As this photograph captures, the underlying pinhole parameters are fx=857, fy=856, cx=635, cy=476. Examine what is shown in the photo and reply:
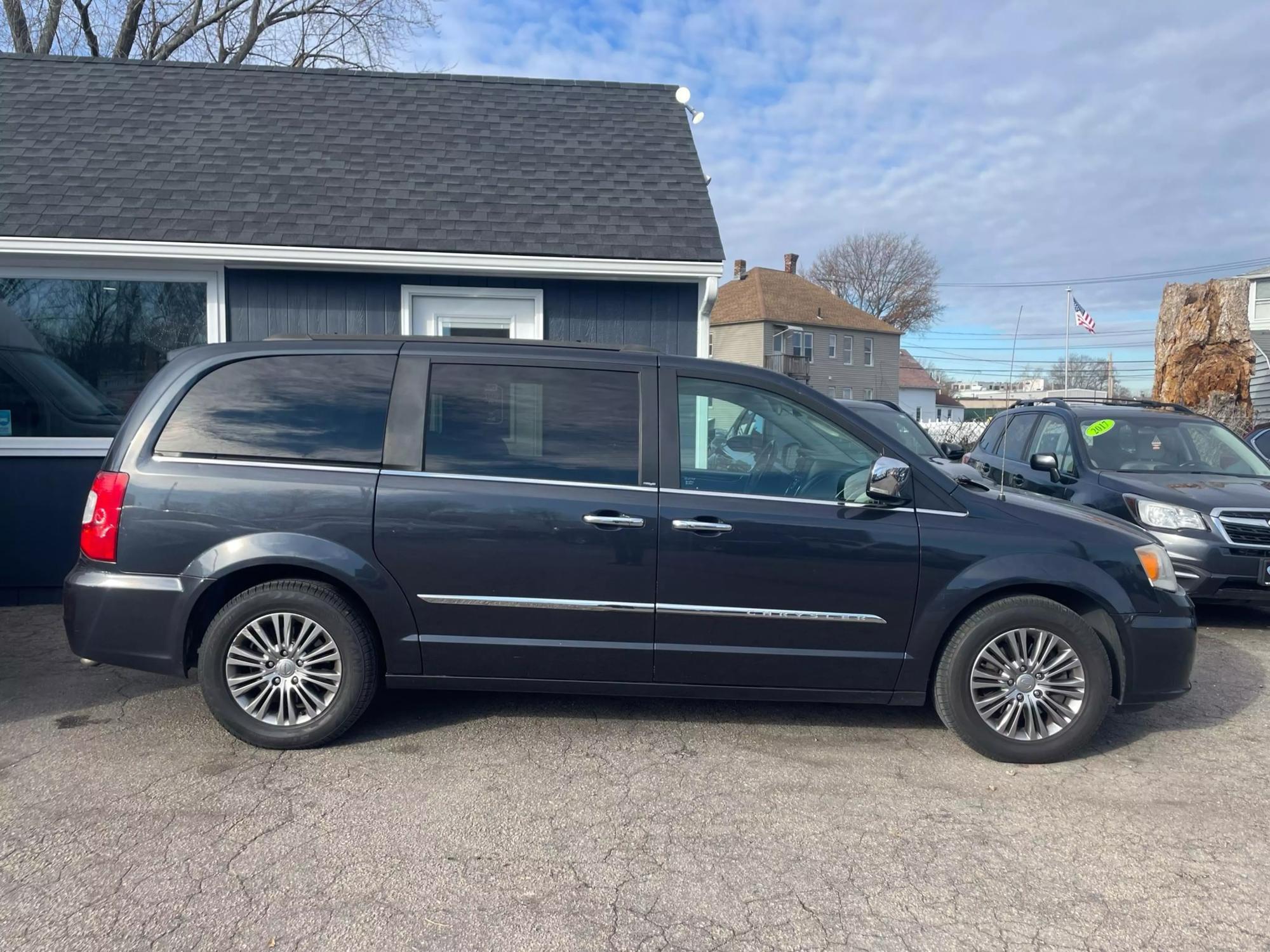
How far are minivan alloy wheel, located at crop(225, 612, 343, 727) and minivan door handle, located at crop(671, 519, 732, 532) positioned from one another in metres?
1.65

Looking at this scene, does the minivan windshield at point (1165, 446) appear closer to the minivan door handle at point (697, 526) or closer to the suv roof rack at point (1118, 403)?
the suv roof rack at point (1118, 403)

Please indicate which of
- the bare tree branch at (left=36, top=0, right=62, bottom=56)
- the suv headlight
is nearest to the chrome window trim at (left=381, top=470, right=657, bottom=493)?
the suv headlight

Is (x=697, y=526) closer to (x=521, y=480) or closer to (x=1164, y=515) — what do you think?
(x=521, y=480)

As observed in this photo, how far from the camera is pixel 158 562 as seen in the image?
3.88m

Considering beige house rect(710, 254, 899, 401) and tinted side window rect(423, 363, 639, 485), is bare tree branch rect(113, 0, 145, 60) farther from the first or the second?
beige house rect(710, 254, 899, 401)

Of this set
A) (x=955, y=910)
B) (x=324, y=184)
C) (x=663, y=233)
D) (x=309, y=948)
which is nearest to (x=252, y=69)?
(x=324, y=184)

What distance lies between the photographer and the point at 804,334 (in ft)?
152

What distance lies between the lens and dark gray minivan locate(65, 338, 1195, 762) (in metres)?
3.87

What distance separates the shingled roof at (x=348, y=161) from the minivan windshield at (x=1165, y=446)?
3.69 metres

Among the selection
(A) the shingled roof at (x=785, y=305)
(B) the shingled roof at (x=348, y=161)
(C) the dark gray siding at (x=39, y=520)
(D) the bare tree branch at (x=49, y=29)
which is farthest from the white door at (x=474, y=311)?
(A) the shingled roof at (x=785, y=305)

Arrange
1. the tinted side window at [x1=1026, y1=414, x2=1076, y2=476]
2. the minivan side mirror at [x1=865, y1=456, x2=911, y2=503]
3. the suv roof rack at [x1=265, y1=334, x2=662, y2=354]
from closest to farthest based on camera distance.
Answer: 1. the minivan side mirror at [x1=865, y1=456, x2=911, y2=503]
2. the suv roof rack at [x1=265, y1=334, x2=662, y2=354]
3. the tinted side window at [x1=1026, y1=414, x2=1076, y2=476]

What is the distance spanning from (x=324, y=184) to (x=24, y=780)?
5.36 meters

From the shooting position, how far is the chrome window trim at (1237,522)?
19.8 ft

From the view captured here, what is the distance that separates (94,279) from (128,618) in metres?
4.23
